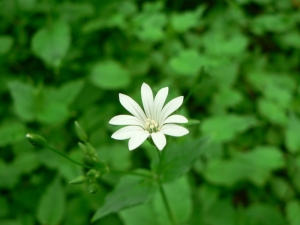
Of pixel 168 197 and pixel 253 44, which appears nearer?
pixel 168 197

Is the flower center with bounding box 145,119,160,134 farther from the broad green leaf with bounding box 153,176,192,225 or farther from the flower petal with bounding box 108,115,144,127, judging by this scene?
the broad green leaf with bounding box 153,176,192,225

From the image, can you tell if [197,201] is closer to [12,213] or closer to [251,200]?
[251,200]

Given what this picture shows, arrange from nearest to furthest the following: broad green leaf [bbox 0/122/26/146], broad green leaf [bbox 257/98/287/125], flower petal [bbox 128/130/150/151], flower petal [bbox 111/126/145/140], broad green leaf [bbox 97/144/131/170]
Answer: flower petal [bbox 128/130/150/151] → flower petal [bbox 111/126/145/140] → broad green leaf [bbox 0/122/26/146] → broad green leaf [bbox 97/144/131/170] → broad green leaf [bbox 257/98/287/125]

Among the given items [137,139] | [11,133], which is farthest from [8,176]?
[137,139]

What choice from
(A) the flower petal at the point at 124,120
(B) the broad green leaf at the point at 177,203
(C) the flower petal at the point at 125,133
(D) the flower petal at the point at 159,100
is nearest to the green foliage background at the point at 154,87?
(B) the broad green leaf at the point at 177,203

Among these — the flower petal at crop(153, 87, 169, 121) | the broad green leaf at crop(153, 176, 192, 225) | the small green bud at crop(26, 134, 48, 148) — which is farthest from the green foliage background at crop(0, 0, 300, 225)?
the small green bud at crop(26, 134, 48, 148)

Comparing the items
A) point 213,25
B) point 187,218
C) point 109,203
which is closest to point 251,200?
point 187,218

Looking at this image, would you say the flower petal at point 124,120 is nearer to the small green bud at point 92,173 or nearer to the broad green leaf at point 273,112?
the small green bud at point 92,173
